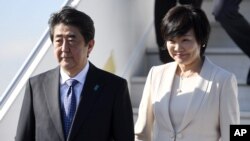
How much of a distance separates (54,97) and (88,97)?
125 mm

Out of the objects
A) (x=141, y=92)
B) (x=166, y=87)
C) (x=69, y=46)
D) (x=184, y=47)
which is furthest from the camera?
(x=141, y=92)

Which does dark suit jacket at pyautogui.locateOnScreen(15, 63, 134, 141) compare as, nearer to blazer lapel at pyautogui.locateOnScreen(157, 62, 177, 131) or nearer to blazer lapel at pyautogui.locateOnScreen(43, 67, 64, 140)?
blazer lapel at pyautogui.locateOnScreen(43, 67, 64, 140)

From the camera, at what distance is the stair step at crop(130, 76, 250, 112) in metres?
3.74

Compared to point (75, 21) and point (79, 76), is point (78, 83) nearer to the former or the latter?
point (79, 76)

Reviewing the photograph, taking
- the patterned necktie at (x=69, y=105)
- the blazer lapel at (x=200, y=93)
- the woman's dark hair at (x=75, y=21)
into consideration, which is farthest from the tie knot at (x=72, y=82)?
the blazer lapel at (x=200, y=93)

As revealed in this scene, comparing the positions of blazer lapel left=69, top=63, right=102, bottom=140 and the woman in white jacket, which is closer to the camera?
blazer lapel left=69, top=63, right=102, bottom=140

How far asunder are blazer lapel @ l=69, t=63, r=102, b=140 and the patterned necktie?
3cm

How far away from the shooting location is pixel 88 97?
84.0 inches

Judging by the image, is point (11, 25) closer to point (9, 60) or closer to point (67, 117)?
point (9, 60)

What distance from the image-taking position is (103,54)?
3.83 meters

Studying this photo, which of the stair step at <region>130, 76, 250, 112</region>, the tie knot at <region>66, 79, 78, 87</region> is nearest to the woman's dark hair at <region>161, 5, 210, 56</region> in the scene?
the tie knot at <region>66, 79, 78, 87</region>

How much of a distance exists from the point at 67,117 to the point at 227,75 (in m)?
0.63

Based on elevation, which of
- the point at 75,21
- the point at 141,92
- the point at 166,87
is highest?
the point at 75,21

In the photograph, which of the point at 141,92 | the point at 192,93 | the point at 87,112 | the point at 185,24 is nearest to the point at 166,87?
the point at 192,93
